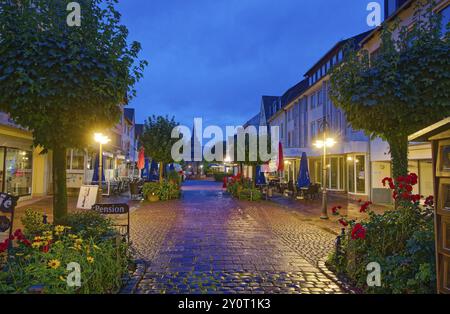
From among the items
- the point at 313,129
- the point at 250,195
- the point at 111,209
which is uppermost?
the point at 313,129

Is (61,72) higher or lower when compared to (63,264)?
higher

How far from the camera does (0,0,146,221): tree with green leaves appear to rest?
14.9ft

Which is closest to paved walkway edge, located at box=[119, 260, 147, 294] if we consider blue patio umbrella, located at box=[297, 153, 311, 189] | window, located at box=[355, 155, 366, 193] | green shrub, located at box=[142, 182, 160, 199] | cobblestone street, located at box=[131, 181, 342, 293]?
cobblestone street, located at box=[131, 181, 342, 293]

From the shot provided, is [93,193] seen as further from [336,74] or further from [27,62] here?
[336,74]

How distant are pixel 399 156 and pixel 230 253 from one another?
4.01 m

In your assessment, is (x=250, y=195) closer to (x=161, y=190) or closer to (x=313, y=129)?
(x=161, y=190)

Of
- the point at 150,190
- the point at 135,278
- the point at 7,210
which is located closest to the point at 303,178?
the point at 150,190

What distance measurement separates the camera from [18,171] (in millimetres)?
15570

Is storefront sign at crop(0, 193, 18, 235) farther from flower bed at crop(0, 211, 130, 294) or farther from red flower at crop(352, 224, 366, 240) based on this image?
red flower at crop(352, 224, 366, 240)

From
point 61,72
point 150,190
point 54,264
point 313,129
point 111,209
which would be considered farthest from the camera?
point 313,129

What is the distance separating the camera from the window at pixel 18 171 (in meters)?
14.5

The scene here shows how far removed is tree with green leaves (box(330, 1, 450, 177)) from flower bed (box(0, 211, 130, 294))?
16.3 ft
